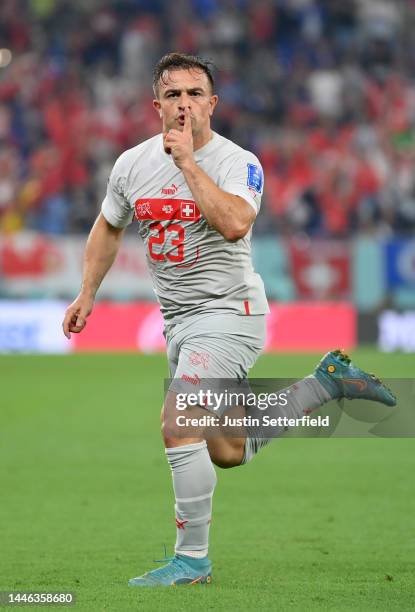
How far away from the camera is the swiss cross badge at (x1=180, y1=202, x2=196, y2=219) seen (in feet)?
17.4

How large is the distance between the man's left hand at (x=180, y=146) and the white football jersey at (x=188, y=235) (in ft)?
0.98

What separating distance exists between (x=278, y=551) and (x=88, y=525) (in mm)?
1264

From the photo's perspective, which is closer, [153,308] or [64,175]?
[153,308]

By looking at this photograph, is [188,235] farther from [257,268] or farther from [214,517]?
[257,268]

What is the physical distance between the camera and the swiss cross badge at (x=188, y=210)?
5.29 m

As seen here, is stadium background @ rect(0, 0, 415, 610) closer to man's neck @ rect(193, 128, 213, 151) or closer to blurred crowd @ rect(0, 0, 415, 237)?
blurred crowd @ rect(0, 0, 415, 237)

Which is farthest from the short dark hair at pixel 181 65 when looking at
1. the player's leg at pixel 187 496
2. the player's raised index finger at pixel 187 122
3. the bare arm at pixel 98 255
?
the player's leg at pixel 187 496

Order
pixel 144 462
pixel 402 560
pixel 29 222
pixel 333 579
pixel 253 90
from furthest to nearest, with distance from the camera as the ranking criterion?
pixel 253 90 → pixel 29 222 → pixel 144 462 → pixel 402 560 → pixel 333 579

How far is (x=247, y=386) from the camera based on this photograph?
Answer: 17.6 ft

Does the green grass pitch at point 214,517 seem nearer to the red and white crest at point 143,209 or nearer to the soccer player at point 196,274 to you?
the soccer player at point 196,274

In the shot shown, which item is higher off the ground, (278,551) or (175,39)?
(175,39)

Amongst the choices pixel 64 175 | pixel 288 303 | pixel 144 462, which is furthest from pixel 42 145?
pixel 144 462

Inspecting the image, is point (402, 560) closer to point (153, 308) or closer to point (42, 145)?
point (153, 308)

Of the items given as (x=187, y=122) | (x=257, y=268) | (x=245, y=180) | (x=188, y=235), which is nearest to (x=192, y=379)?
(x=188, y=235)
